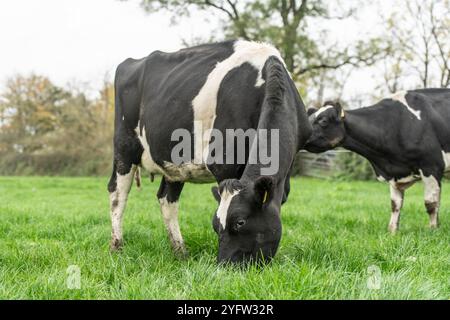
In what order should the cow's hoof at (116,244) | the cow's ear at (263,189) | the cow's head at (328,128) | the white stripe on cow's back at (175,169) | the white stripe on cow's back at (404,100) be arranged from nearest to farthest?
the cow's ear at (263,189)
the white stripe on cow's back at (175,169)
the cow's hoof at (116,244)
the white stripe on cow's back at (404,100)
the cow's head at (328,128)

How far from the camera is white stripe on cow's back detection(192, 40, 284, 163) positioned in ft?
14.2

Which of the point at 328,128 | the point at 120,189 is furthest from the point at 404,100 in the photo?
the point at 120,189

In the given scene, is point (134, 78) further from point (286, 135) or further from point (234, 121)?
point (286, 135)

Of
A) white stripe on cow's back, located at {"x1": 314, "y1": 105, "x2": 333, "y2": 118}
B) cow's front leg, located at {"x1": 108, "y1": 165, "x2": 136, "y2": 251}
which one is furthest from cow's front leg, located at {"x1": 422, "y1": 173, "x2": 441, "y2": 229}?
cow's front leg, located at {"x1": 108, "y1": 165, "x2": 136, "y2": 251}

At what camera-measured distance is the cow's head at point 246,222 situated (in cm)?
345

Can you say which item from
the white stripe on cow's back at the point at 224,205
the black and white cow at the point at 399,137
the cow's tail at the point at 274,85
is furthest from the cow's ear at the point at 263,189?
the black and white cow at the point at 399,137

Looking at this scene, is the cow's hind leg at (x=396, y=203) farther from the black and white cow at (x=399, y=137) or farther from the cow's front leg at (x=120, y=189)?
the cow's front leg at (x=120, y=189)

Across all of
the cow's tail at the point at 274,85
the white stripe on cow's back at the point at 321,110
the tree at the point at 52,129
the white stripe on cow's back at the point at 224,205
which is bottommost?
the tree at the point at 52,129

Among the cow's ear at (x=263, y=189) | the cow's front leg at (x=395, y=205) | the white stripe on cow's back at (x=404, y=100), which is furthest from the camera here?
the white stripe on cow's back at (x=404, y=100)

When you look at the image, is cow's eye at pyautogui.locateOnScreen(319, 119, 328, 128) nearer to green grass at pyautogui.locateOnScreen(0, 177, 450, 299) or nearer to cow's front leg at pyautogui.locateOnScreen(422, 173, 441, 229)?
green grass at pyautogui.locateOnScreen(0, 177, 450, 299)

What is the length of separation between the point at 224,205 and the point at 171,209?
2070 mm

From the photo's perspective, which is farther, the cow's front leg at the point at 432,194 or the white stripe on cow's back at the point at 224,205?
the cow's front leg at the point at 432,194

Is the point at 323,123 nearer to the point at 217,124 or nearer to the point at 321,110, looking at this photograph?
the point at 321,110

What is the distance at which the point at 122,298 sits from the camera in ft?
9.39
